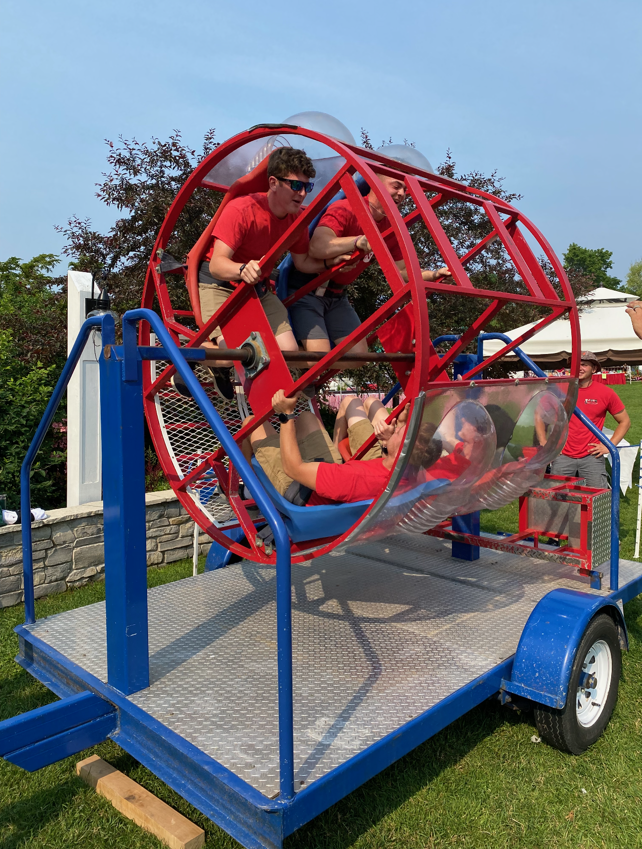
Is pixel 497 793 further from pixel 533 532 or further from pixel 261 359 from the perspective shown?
pixel 261 359

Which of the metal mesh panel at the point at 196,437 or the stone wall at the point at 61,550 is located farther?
the stone wall at the point at 61,550

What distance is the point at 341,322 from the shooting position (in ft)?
13.2

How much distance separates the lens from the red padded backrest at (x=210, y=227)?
129 inches

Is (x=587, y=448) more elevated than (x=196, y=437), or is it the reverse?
(x=196, y=437)

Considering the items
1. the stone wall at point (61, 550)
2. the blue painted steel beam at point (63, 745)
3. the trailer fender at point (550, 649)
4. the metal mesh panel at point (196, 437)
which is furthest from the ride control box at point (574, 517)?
the stone wall at point (61, 550)

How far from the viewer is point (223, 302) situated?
336 centimetres

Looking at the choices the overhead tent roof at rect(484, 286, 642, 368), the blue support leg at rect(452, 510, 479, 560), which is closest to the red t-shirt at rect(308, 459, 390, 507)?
the blue support leg at rect(452, 510, 479, 560)

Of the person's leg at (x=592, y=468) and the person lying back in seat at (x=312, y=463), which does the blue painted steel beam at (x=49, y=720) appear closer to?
the person lying back in seat at (x=312, y=463)

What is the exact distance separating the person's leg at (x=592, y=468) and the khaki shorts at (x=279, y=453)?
3.32 m

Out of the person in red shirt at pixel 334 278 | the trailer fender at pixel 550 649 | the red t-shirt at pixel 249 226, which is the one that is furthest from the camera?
the person in red shirt at pixel 334 278

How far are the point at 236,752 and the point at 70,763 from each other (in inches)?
51.1

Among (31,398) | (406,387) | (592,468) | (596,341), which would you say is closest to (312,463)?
(406,387)

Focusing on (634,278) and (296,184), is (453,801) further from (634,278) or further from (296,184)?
(634,278)

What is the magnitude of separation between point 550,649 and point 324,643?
1.06 m
